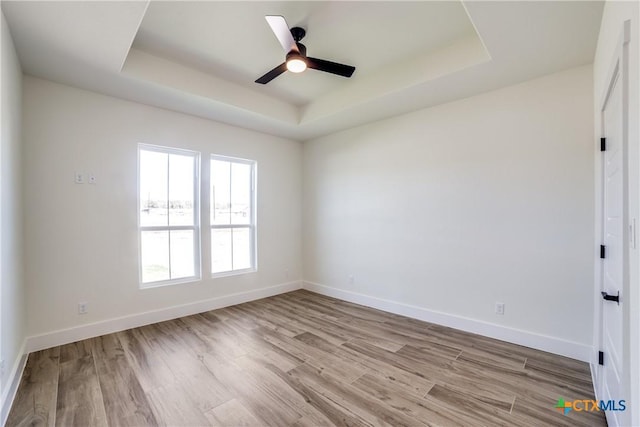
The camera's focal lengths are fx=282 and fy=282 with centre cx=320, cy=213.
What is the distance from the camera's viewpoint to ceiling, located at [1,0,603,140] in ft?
6.51

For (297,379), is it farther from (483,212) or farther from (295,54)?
(295,54)

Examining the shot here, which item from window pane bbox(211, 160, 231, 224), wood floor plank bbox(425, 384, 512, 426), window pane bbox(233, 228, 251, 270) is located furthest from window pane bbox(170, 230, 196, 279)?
wood floor plank bbox(425, 384, 512, 426)

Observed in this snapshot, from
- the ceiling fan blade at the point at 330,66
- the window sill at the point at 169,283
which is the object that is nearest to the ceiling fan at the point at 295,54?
the ceiling fan blade at the point at 330,66

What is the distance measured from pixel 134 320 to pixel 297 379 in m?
2.27

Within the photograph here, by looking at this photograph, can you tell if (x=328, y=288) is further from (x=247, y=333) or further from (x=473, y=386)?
(x=473, y=386)

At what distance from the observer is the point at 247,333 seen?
319cm

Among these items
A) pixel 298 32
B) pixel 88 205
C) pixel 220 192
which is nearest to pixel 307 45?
pixel 298 32

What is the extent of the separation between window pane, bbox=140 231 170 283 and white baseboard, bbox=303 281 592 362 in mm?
2585

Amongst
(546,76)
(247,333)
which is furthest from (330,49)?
(247,333)

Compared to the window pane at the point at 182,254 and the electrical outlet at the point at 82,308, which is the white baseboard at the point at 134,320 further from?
the window pane at the point at 182,254

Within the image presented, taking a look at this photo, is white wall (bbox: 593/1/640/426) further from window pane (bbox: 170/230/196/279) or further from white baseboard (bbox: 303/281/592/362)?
window pane (bbox: 170/230/196/279)

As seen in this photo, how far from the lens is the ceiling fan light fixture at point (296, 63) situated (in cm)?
238

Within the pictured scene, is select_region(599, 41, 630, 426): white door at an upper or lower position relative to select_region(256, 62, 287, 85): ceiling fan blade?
lower

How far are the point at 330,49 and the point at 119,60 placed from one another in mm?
1918
